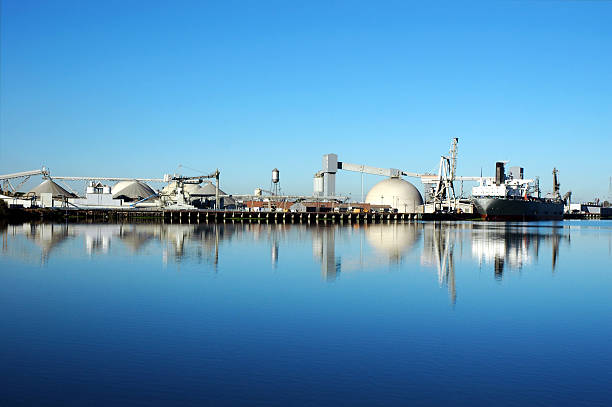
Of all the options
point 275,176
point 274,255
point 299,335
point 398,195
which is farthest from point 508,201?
point 299,335

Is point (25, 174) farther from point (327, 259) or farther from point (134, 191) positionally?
point (327, 259)

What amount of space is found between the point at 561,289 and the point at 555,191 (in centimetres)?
11430

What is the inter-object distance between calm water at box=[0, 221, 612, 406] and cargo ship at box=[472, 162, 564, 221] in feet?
241

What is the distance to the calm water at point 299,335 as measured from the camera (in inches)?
324

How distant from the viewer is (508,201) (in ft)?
311

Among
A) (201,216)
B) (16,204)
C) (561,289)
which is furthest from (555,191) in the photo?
(561,289)

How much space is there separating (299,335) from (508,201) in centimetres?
8998

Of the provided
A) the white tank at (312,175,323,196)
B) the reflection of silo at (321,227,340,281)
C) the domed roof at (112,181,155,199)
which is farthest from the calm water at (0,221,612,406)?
the domed roof at (112,181,155,199)

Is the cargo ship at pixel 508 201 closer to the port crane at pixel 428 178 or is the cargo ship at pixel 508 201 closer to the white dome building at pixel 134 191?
the port crane at pixel 428 178

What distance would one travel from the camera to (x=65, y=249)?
1170 inches

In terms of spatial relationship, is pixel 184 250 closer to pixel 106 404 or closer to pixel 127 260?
pixel 127 260

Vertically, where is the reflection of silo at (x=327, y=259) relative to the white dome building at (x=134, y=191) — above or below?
below

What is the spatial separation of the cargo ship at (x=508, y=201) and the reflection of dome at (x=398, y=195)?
22.4 meters

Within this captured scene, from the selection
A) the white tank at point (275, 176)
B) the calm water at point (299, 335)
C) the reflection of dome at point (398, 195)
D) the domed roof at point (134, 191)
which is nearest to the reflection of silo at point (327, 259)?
the calm water at point (299, 335)
